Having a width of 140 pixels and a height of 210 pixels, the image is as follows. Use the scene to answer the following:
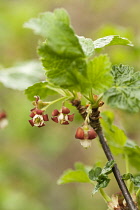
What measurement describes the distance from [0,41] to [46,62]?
121 inches

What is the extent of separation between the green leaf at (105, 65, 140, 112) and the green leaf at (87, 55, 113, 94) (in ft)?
0.07

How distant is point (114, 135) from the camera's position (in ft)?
3.59

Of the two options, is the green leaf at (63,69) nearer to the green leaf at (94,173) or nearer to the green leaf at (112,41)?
the green leaf at (112,41)

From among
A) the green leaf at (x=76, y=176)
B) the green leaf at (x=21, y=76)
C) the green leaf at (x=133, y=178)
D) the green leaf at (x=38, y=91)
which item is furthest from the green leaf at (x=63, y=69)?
the green leaf at (x=21, y=76)

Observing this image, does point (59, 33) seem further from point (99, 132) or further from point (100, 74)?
point (99, 132)

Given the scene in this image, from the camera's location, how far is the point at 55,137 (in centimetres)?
427

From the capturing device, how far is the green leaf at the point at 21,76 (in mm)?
1623

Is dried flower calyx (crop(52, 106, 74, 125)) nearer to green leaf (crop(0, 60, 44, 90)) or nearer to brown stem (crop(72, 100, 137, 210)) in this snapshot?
brown stem (crop(72, 100, 137, 210))

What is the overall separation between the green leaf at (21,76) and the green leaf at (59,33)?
32.4 inches

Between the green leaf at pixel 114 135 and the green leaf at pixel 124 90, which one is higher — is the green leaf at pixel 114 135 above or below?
below

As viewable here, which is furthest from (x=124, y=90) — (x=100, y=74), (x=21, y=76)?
(x=21, y=76)

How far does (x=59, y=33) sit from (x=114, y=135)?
0.46 meters

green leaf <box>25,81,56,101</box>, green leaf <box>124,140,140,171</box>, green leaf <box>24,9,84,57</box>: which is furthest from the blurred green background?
green leaf <box>24,9,84,57</box>

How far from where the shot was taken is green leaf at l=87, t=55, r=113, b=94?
2.60ft
